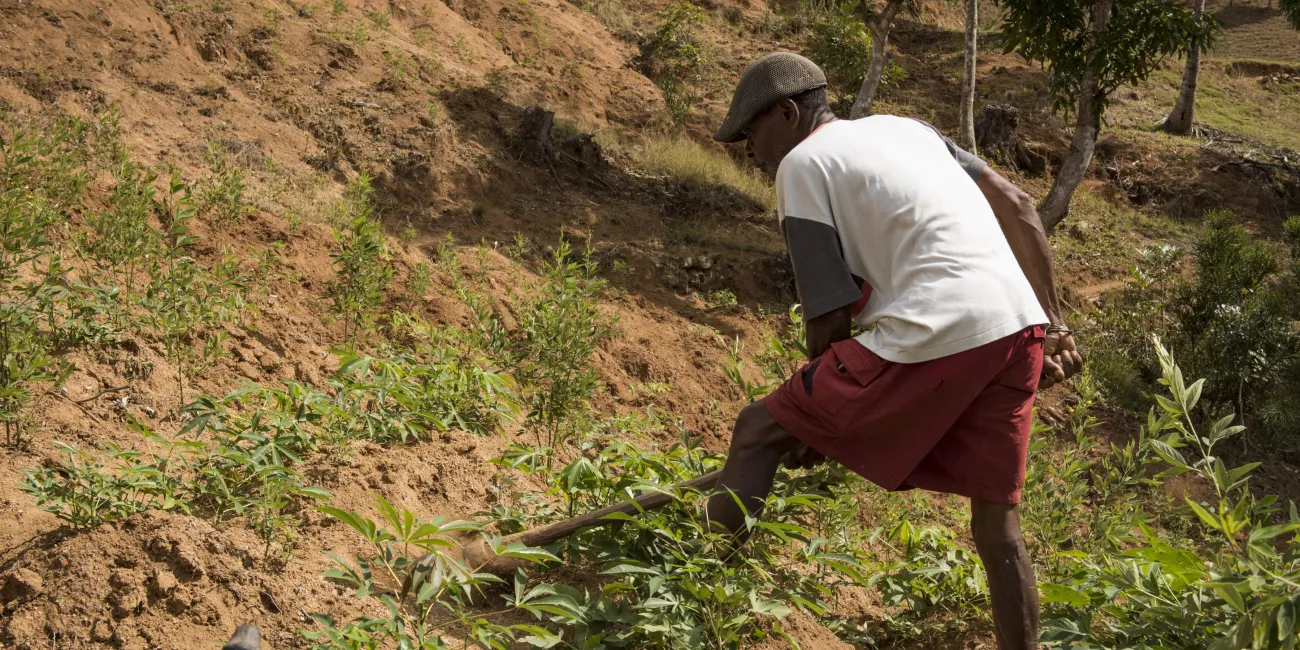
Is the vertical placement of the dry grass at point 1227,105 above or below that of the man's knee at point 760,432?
below

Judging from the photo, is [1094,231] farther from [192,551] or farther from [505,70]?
[192,551]

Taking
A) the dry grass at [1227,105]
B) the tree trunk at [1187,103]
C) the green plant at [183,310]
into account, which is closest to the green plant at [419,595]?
the green plant at [183,310]

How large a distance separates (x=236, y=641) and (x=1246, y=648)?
1851 millimetres

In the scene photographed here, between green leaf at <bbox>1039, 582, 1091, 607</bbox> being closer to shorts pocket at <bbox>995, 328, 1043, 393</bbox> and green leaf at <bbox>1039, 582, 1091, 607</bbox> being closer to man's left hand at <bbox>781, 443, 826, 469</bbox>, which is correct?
shorts pocket at <bbox>995, 328, 1043, 393</bbox>

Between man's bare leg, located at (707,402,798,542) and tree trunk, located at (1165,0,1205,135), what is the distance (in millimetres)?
15137

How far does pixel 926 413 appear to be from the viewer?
2.38 metres

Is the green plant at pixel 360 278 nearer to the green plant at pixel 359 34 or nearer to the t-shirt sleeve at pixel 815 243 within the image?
the t-shirt sleeve at pixel 815 243

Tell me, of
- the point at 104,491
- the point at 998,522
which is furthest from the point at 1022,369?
the point at 104,491

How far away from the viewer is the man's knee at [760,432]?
2537 mm

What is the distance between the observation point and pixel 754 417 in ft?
8.38

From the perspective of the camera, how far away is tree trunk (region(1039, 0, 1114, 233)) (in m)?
9.48

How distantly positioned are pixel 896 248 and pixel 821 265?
0.18m

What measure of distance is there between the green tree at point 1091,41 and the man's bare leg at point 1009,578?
8033mm

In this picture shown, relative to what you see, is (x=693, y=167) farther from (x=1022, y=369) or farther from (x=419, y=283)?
(x=1022, y=369)
